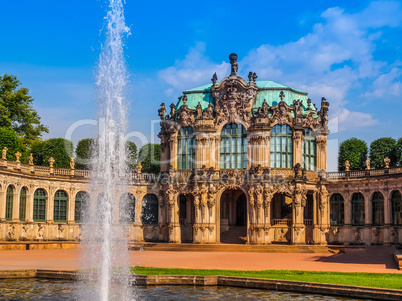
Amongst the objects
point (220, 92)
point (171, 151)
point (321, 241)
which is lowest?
point (321, 241)

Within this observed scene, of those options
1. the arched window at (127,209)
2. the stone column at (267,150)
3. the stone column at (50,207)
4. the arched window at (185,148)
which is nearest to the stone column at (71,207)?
the stone column at (50,207)

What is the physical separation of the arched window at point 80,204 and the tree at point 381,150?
120 feet

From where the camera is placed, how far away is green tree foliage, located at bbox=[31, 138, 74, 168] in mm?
79938

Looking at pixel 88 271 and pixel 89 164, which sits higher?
pixel 89 164

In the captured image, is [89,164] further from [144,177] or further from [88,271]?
[88,271]

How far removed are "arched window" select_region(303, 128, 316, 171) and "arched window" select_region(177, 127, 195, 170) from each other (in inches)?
491

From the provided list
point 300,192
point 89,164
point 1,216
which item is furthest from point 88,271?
point 89,164

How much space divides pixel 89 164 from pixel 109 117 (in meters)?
52.6

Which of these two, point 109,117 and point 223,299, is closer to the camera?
point 223,299

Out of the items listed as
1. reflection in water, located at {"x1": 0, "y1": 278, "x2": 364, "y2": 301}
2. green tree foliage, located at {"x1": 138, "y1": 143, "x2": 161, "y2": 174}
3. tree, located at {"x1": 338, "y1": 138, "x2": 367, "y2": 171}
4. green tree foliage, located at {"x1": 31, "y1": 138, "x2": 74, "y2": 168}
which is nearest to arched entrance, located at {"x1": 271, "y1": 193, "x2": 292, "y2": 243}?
tree, located at {"x1": 338, "y1": 138, "x2": 367, "y2": 171}

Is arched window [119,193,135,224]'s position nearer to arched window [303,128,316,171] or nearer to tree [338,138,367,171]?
arched window [303,128,316,171]

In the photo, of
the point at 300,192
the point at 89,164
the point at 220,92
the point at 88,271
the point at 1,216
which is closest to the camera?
the point at 88,271

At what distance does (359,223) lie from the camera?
63.8 m

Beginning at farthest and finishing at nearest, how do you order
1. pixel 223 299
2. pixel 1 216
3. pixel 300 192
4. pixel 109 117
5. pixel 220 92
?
1. pixel 220 92
2. pixel 300 192
3. pixel 1 216
4. pixel 109 117
5. pixel 223 299
